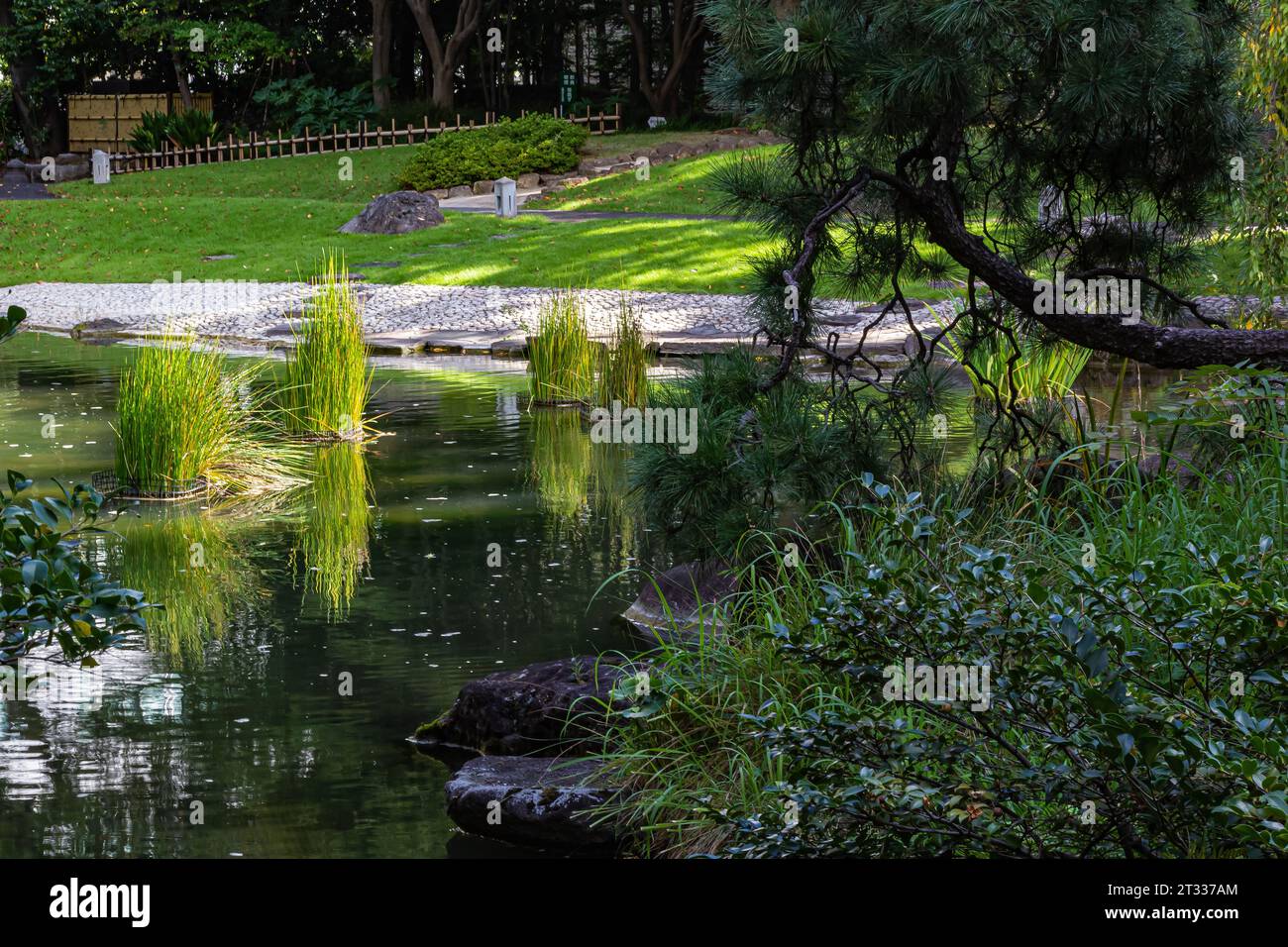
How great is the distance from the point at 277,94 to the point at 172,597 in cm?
2499

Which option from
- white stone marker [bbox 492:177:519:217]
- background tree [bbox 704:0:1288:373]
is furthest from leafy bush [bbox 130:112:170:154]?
background tree [bbox 704:0:1288:373]

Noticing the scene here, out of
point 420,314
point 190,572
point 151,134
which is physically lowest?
point 190,572

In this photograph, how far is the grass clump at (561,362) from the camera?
35.3ft

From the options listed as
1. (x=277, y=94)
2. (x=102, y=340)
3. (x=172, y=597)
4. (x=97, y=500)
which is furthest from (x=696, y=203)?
(x=97, y=500)

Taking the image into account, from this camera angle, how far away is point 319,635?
18.8 feet

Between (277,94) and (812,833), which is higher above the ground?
(277,94)

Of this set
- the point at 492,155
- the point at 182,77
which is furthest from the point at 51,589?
the point at 182,77

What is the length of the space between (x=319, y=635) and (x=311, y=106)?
25142mm

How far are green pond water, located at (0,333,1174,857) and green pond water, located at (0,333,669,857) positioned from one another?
11 mm

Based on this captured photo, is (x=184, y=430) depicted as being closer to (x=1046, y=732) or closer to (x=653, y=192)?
(x=1046, y=732)

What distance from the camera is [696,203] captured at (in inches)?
798

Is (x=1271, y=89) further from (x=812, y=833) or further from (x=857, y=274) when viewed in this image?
(x=812, y=833)

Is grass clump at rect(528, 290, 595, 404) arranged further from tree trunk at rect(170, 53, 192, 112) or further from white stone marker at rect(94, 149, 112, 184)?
tree trunk at rect(170, 53, 192, 112)

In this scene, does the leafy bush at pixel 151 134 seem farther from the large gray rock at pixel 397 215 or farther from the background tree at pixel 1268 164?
the background tree at pixel 1268 164
